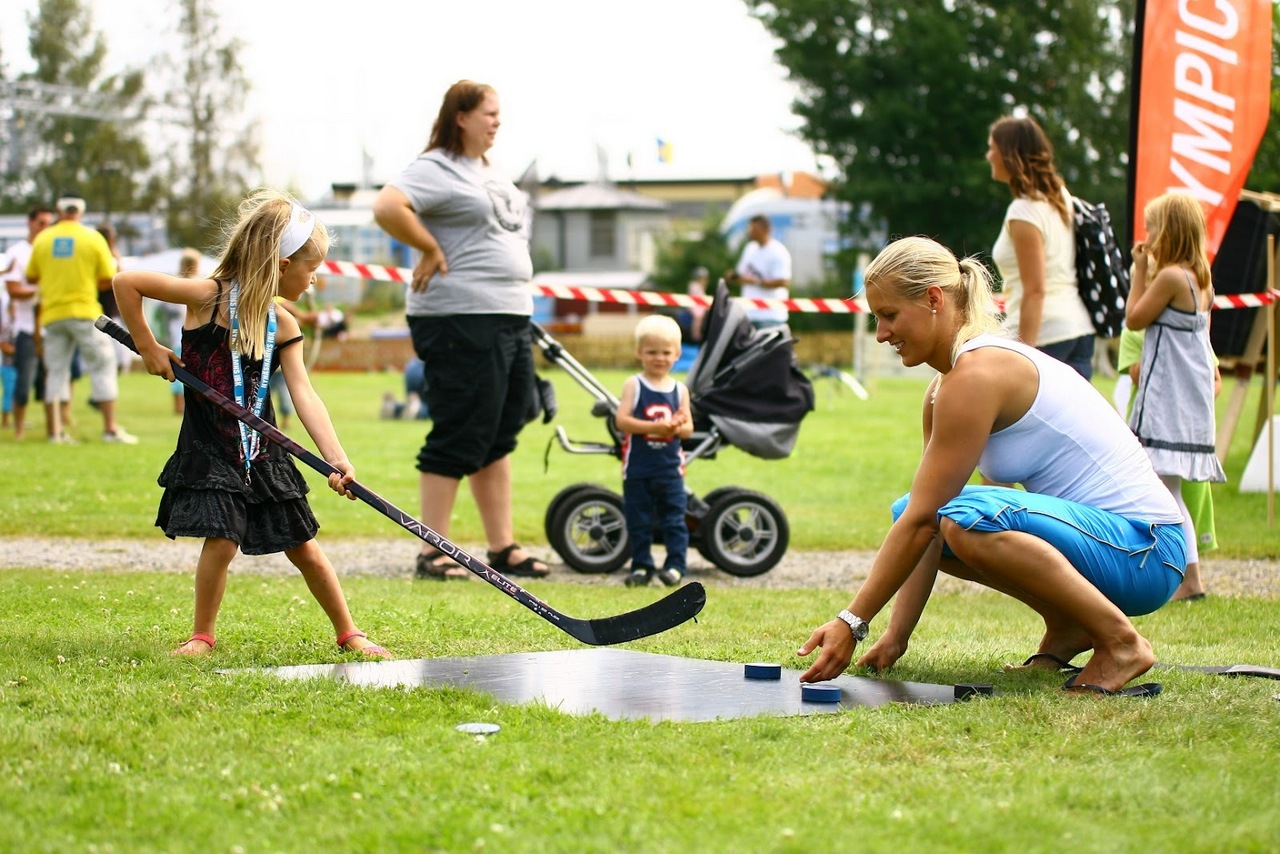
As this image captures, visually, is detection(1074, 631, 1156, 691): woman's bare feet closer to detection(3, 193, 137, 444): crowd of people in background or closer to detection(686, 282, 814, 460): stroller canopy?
detection(686, 282, 814, 460): stroller canopy

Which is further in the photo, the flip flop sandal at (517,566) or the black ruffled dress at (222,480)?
the flip flop sandal at (517,566)

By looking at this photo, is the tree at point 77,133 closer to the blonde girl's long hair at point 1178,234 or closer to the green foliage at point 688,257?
the green foliage at point 688,257

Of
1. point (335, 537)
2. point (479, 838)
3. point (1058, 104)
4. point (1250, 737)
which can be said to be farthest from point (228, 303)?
point (1058, 104)

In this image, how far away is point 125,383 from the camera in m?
26.2

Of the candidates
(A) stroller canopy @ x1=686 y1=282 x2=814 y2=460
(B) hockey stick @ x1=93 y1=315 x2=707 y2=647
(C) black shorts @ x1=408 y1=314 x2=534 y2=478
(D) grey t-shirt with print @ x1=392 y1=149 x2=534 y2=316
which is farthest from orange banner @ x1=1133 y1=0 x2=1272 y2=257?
(B) hockey stick @ x1=93 y1=315 x2=707 y2=647

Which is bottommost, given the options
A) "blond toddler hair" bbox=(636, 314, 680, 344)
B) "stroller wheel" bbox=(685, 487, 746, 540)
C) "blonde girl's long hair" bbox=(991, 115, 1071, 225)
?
"stroller wheel" bbox=(685, 487, 746, 540)

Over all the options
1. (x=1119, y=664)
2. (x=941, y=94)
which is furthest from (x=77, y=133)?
(x=1119, y=664)

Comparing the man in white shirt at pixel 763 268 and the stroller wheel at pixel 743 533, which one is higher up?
the man in white shirt at pixel 763 268

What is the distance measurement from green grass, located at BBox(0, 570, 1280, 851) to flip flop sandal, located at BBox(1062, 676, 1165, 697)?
8 cm

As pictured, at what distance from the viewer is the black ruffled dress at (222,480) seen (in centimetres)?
461

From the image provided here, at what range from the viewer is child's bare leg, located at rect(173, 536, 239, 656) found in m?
A: 4.63

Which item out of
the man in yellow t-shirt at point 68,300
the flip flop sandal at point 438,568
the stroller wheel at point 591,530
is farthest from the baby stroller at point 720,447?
the man in yellow t-shirt at point 68,300

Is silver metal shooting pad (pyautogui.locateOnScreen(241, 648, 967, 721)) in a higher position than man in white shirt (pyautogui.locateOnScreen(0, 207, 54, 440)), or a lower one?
lower

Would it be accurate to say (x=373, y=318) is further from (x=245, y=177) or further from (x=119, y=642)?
(x=119, y=642)
